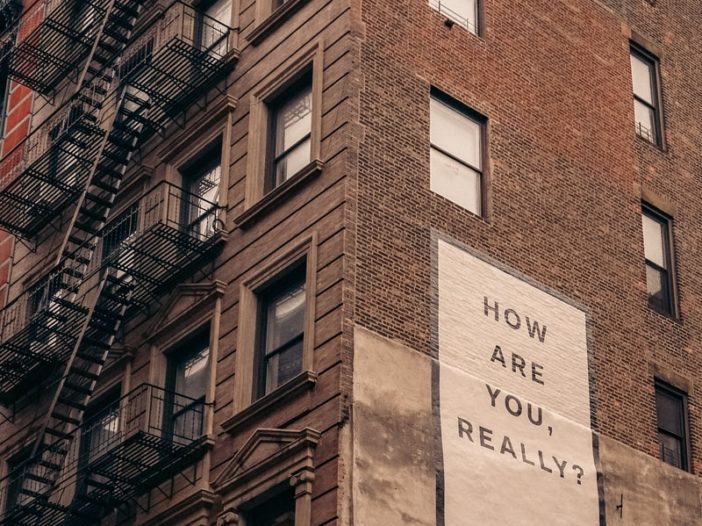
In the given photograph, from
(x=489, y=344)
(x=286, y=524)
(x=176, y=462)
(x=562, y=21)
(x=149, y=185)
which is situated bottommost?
(x=286, y=524)

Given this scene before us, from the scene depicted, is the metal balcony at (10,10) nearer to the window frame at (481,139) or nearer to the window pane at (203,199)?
the window pane at (203,199)

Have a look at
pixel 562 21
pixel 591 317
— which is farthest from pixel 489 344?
pixel 562 21

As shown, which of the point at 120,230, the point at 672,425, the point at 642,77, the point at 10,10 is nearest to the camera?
the point at 672,425

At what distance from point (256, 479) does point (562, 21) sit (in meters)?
13.1

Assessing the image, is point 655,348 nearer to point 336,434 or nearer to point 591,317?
point 591,317

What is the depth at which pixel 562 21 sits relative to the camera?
112 ft

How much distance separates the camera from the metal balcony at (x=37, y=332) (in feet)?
105

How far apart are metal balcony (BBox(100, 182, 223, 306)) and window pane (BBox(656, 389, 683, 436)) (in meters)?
9.37

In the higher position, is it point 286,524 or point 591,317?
point 591,317

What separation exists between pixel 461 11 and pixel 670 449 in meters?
9.65

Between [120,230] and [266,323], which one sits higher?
[120,230]

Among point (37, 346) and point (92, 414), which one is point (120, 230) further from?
point (92, 414)

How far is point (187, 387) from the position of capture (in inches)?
1196

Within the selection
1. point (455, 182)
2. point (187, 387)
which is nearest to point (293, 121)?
point (455, 182)
